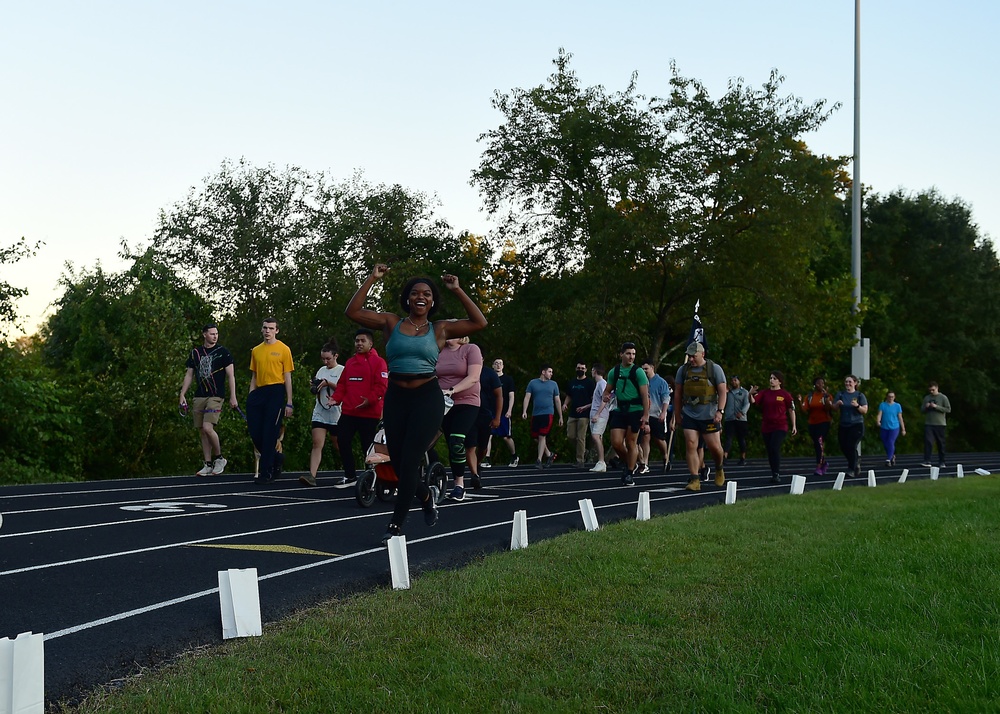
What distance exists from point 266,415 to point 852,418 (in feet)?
36.3

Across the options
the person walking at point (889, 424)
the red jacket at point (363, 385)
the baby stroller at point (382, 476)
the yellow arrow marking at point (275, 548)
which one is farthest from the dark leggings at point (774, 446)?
the yellow arrow marking at point (275, 548)

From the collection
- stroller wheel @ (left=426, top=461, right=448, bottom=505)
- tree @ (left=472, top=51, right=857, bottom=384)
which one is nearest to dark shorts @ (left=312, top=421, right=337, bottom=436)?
stroller wheel @ (left=426, top=461, right=448, bottom=505)

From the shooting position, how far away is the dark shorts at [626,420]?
15508 millimetres

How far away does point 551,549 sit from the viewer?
805 cm

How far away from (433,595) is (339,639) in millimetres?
1160

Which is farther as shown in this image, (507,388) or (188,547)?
(507,388)

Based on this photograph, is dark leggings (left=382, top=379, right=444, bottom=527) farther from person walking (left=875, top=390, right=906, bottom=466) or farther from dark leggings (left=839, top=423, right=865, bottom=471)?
person walking (left=875, top=390, right=906, bottom=466)

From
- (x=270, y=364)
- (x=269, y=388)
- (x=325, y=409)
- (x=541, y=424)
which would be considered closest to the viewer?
(x=270, y=364)

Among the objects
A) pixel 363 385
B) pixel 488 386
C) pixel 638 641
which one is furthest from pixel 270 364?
pixel 638 641

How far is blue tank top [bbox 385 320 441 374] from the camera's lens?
335 inches

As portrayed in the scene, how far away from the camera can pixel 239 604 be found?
5445 millimetres

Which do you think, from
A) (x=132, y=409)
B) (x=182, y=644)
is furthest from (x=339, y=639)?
(x=132, y=409)

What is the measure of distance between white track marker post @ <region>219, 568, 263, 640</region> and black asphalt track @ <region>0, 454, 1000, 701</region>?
10 centimetres

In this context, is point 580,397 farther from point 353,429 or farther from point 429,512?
point 429,512
